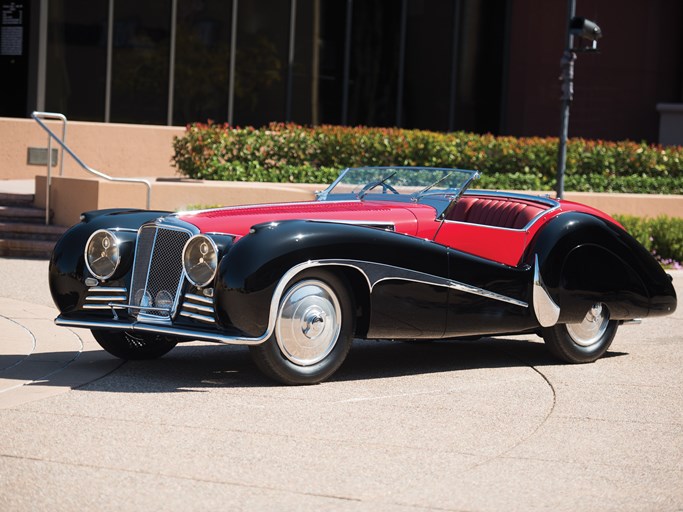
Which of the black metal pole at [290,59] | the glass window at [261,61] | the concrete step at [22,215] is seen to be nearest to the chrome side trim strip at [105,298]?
the concrete step at [22,215]

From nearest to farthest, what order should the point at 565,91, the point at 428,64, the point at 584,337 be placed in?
the point at 584,337
the point at 565,91
the point at 428,64

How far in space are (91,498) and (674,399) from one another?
154 inches

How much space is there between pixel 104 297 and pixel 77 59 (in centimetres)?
1387

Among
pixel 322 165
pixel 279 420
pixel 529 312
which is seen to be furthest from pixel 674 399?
pixel 322 165

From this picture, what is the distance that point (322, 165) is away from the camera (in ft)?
59.2

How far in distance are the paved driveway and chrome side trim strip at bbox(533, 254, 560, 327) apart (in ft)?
1.16

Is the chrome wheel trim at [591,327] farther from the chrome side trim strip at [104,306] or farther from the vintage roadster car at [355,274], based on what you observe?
the chrome side trim strip at [104,306]

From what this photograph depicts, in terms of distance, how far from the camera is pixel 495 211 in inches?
329

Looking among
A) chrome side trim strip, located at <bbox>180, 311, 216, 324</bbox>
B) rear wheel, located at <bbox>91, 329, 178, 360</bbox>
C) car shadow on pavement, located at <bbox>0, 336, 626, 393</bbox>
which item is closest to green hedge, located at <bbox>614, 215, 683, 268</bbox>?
car shadow on pavement, located at <bbox>0, 336, 626, 393</bbox>

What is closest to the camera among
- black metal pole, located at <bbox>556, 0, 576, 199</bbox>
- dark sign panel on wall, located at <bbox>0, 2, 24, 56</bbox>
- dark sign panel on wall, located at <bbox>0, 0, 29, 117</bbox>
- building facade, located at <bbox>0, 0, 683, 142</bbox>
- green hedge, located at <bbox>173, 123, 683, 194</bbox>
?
black metal pole, located at <bbox>556, 0, 576, 199</bbox>

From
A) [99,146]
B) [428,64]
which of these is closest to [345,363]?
[99,146]

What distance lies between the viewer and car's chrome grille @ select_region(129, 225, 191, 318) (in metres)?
6.93

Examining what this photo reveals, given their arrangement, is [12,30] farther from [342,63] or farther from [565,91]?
[565,91]

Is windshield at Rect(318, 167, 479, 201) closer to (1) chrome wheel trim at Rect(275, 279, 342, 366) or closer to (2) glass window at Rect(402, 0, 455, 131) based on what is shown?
(1) chrome wheel trim at Rect(275, 279, 342, 366)
